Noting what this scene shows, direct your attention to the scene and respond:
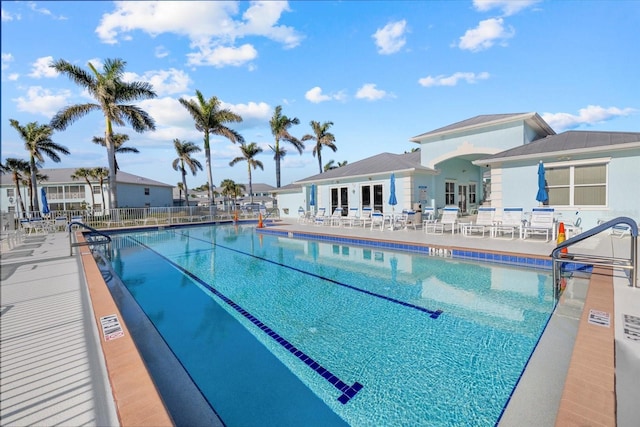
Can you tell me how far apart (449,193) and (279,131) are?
18.5 meters

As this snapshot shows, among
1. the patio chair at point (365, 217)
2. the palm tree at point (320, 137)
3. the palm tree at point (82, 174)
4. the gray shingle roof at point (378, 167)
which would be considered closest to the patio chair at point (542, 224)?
the gray shingle roof at point (378, 167)

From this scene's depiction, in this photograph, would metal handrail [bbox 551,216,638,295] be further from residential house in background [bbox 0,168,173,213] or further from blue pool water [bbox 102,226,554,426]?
residential house in background [bbox 0,168,173,213]

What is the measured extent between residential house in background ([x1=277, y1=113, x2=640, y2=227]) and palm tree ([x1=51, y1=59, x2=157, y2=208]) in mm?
11235

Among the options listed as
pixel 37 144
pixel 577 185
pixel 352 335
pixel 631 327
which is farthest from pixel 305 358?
pixel 37 144

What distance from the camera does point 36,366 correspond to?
2.94 meters

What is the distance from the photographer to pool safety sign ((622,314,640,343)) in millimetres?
3189

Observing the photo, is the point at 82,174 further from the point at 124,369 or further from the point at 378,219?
the point at 124,369

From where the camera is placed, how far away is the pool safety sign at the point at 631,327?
10.5 feet

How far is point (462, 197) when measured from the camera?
65.1 feet

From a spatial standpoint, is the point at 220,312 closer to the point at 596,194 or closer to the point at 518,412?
the point at 518,412

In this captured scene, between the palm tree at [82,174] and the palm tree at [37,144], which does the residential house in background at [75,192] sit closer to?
the palm tree at [82,174]

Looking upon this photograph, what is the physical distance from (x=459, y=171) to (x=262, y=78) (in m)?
13.2

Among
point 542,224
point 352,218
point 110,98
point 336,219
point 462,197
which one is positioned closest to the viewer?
point 542,224

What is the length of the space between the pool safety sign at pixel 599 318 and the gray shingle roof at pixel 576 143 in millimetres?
8436
